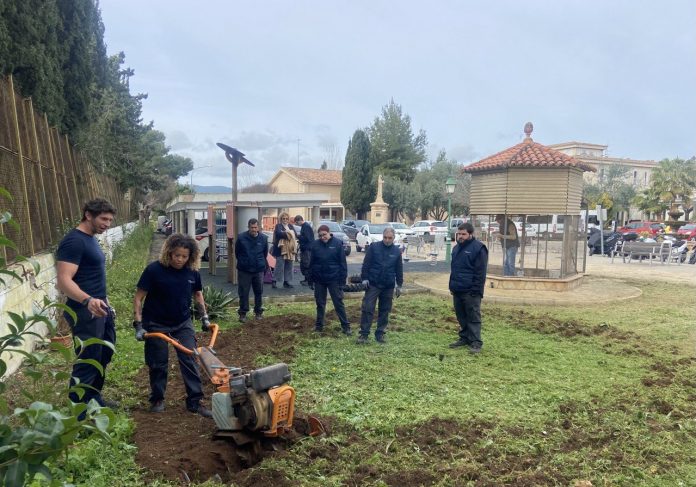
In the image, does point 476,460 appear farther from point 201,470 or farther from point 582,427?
point 201,470

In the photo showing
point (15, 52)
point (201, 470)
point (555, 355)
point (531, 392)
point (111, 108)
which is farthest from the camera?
point (111, 108)

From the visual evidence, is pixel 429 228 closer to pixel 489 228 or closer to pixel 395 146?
pixel 489 228

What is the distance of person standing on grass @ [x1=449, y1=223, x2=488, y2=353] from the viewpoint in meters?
7.70

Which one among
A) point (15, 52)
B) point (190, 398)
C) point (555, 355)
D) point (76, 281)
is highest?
point (15, 52)

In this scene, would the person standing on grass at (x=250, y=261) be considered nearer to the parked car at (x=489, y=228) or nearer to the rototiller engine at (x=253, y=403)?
the rototiller engine at (x=253, y=403)

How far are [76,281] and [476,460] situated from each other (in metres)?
3.64

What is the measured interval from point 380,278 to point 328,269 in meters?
0.91

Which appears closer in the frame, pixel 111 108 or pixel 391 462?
pixel 391 462

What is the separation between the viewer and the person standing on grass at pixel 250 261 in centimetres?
913

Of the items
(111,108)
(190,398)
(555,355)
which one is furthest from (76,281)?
(111,108)

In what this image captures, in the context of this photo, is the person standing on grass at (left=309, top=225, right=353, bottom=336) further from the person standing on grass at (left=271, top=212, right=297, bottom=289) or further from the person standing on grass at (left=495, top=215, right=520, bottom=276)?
the person standing on grass at (left=495, top=215, right=520, bottom=276)

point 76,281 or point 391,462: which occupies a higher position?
point 76,281

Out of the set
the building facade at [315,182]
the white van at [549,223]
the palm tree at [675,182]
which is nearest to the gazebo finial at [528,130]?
the white van at [549,223]

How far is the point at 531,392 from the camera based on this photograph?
584 cm
